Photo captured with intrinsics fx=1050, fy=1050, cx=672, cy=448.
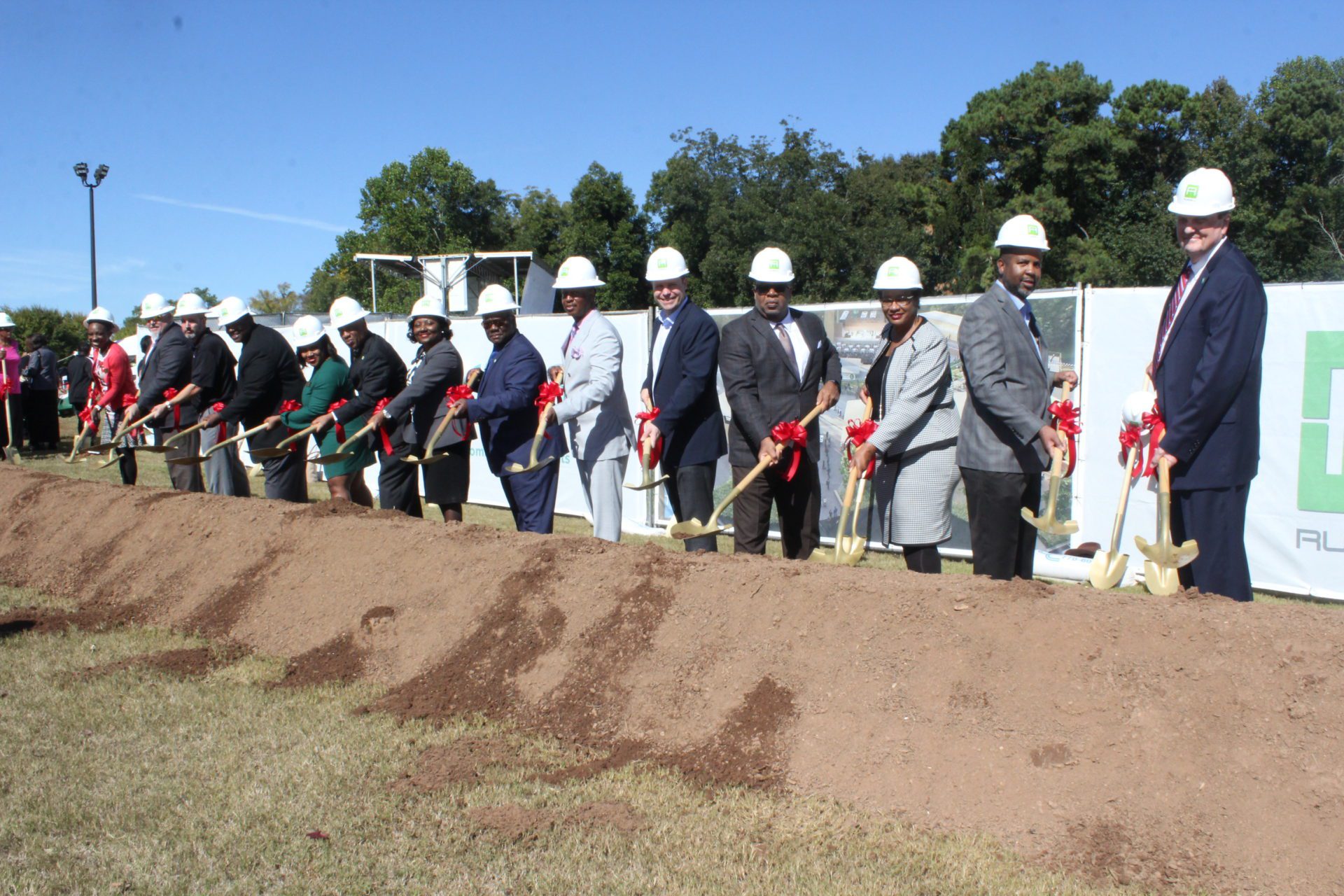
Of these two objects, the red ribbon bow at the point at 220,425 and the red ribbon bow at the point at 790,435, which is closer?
the red ribbon bow at the point at 790,435

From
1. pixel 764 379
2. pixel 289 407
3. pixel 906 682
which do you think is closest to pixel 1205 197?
pixel 906 682

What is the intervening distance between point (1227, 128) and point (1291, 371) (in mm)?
34749

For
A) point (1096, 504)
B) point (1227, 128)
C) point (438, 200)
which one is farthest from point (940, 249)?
point (1096, 504)

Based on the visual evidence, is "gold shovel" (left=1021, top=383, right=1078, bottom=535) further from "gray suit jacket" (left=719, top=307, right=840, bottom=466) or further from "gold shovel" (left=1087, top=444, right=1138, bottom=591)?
"gray suit jacket" (left=719, top=307, right=840, bottom=466)

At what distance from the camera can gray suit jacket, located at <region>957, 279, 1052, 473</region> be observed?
452 centimetres

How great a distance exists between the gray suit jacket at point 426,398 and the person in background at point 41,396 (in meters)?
12.5

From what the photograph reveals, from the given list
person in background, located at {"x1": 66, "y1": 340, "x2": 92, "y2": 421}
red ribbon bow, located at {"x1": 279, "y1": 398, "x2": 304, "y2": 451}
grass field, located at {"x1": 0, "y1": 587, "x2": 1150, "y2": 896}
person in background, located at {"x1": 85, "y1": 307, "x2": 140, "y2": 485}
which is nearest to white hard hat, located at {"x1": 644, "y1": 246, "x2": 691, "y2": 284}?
grass field, located at {"x1": 0, "y1": 587, "x2": 1150, "y2": 896}

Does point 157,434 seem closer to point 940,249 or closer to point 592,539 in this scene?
point 592,539

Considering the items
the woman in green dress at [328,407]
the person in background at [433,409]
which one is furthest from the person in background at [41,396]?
the person in background at [433,409]

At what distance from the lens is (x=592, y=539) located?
4926 millimetres

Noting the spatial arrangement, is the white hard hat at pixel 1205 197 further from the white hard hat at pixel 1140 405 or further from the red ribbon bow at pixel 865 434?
the red ribbon bow at pixel 865 434

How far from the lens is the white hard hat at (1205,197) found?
3736 mm

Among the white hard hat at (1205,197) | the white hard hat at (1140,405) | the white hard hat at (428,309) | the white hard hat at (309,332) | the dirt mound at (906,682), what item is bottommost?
the dirt mound at (906,682)

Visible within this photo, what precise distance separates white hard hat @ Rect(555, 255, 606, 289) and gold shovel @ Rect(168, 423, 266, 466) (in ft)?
9.03
